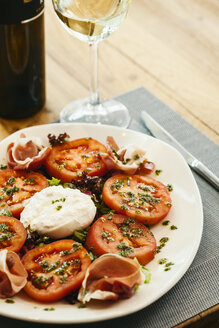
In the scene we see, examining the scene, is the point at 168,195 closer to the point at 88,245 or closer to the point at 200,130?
the point at 88,245

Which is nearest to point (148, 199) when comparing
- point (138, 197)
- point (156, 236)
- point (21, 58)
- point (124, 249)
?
point (138, 197)

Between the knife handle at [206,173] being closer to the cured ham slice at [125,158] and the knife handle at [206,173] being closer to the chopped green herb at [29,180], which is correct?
the cured ham slice at [125,158]

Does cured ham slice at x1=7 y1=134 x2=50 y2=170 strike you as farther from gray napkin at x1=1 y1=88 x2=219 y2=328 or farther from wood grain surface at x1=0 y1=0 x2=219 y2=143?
gray napkin at x1=1 y1=88 x2=219 y2=328

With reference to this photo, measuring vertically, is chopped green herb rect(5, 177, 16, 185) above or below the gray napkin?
below

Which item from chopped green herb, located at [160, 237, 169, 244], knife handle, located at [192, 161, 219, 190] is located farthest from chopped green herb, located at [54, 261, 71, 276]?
knife handle, located at [192, 161, 219, 190]

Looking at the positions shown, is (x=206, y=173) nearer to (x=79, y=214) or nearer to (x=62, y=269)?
(x=79, y=214)

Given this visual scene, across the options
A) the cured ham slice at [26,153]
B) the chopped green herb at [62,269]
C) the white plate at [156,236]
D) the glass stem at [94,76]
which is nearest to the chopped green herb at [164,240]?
the white plate at [156,236]

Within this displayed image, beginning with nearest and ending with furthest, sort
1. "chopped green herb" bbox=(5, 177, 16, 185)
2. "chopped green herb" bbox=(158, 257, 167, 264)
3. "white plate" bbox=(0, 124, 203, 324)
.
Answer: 1. "white plate" bbox=(0, 124, 203, 324)
2. "chopped green herb" bbox=(158, 257, 167, 264)
3. "chopped green herb" bbox=(5, 177, 16, 185)
